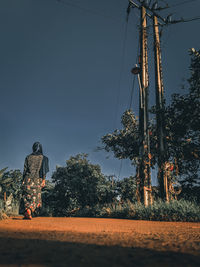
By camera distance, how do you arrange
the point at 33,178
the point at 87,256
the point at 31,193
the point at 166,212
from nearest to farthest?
the point at 87,256
the point at 166,212
the point at 31,193
the point at 33,178

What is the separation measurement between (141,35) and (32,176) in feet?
30.8

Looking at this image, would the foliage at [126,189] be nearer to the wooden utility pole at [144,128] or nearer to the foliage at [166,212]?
the wooden utility pole at [144,128]

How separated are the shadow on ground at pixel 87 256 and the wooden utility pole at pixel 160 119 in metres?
6.79

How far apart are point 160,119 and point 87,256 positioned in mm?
8336

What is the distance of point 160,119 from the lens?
916cm

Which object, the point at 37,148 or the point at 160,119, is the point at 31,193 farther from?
the point at 160,119

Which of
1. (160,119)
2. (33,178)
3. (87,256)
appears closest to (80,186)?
(33,178)

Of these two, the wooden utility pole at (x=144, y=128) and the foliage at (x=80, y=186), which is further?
the foliage at (x=80, y=186)

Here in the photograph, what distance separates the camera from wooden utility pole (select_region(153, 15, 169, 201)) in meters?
8.16

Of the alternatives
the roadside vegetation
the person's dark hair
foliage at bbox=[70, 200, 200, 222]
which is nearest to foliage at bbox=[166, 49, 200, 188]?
the roadside vegetation

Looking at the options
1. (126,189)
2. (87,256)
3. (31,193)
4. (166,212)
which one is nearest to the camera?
(87,256)

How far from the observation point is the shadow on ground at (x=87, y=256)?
1.43 metres

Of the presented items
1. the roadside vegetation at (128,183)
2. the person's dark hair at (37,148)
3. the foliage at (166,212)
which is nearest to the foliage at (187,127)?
the roadside vegetation at (128,183)

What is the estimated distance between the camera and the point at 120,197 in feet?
37.8
